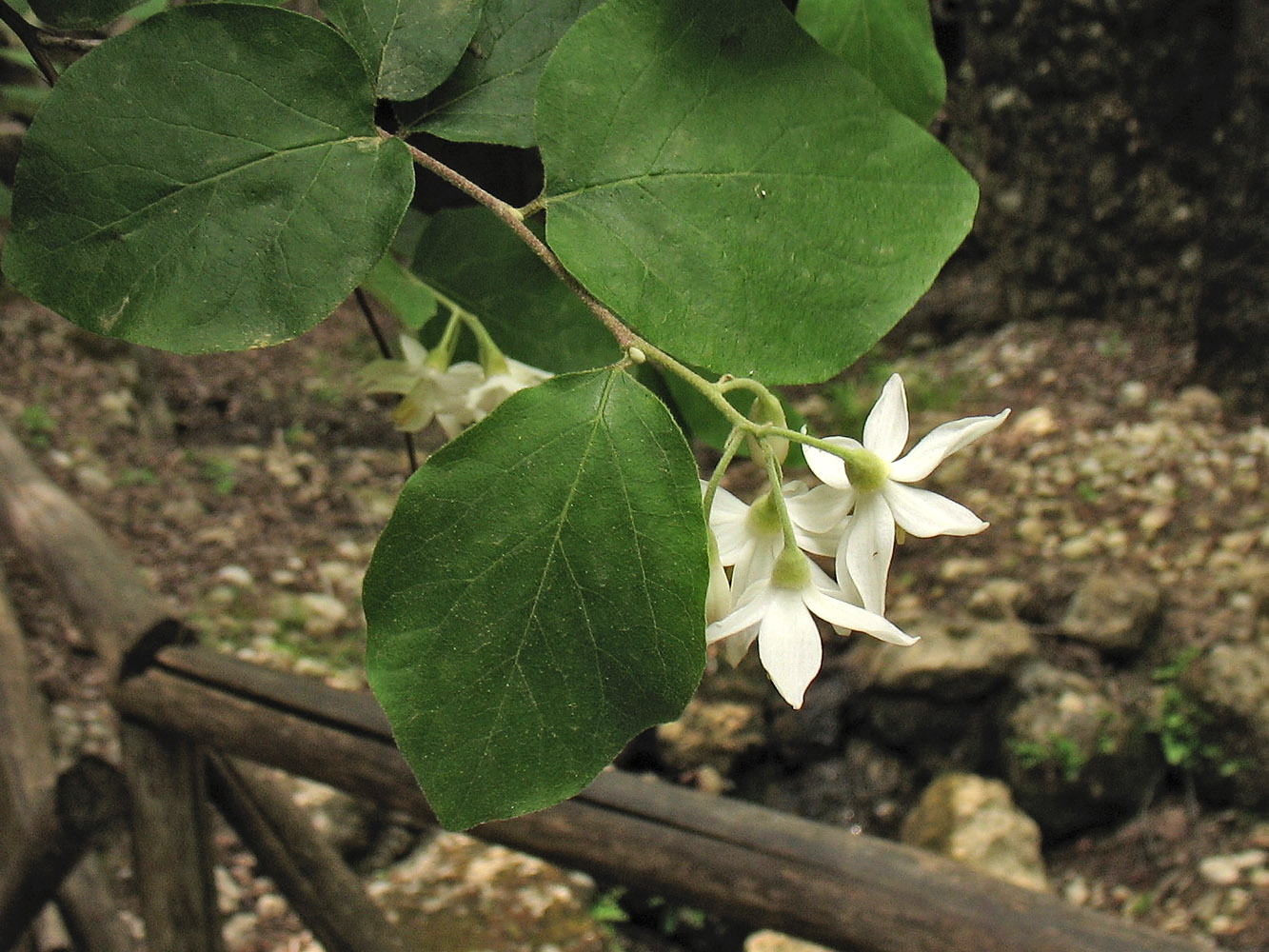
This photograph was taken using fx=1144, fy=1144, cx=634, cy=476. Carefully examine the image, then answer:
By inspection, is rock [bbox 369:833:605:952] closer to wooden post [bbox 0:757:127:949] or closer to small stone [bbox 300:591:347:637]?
small stone [bbox 300:591:347:637]

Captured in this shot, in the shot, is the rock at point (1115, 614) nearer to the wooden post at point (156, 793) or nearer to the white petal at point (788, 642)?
the wooden post at point (156, 793)

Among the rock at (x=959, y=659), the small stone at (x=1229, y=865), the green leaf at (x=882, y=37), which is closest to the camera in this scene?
the green leaf at (x=882, y=37)

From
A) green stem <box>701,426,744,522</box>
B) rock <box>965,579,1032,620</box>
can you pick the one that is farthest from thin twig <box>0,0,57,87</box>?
rock <box>965,579,1032,620</box>

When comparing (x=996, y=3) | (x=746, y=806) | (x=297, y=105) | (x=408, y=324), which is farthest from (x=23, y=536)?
(x=996, y=3)

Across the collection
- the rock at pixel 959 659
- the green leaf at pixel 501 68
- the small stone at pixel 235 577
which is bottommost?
the rock at pixel 959 659

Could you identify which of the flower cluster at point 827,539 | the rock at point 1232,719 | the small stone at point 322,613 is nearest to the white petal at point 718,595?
the flower cluster at point 827,539

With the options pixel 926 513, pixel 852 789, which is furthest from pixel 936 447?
pixel 852 789

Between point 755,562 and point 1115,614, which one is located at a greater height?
point 755,562

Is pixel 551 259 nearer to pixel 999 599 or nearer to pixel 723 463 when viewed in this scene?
pixel 723 463
